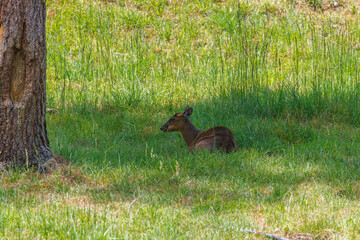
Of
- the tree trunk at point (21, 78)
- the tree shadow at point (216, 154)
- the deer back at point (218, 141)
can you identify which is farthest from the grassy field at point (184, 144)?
the tree trunk at point (21, 78)

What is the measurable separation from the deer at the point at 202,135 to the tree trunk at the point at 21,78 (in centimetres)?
218

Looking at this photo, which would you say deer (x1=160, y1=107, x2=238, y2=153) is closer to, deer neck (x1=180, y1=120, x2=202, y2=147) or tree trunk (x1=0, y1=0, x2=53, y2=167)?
deer neck (x1=180, y1=120, x2=202, y2=147)

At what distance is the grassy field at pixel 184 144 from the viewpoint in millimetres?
4008

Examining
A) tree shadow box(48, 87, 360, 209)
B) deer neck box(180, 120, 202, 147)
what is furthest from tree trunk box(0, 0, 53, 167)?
deer neck box(180, 120, 202, 147)

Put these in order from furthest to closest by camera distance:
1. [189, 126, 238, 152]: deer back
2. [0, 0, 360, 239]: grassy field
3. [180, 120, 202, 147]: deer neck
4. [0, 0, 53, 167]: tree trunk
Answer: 1. [180, 120, 202, 147]: deer neck
2. [189, 126, 238, 152]: deer back
3. [0, 0, 53, 167]: tree trunk
4. [0, 0, 360, 239]: grassy field

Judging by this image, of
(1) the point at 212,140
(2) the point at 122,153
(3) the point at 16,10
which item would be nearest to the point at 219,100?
(1) the point at 212,140

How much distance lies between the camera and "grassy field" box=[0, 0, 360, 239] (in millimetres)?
4008

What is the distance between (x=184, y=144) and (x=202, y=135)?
67cm

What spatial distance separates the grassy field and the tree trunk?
0.88ft

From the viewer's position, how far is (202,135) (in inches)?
266

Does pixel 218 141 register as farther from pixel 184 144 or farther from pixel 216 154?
pixel 184 144

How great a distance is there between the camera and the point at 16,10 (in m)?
4.89

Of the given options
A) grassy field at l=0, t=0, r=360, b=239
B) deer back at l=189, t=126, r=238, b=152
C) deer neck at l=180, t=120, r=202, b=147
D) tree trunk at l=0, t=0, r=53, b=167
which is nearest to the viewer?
grassy field at l=0, t=0, r=360, b=239

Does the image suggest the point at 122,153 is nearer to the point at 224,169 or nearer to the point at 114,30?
the point at 224,169
